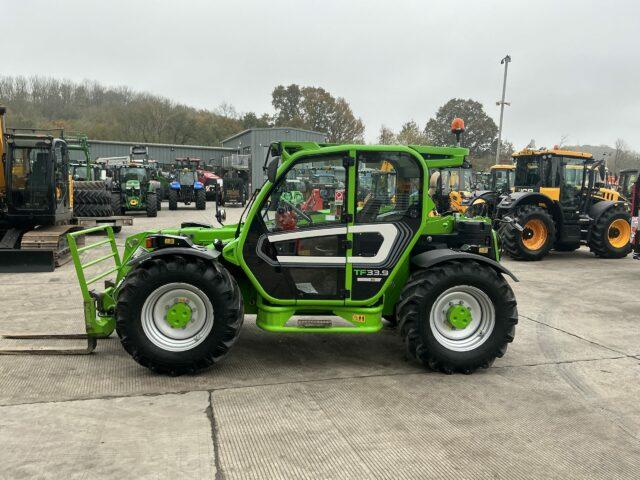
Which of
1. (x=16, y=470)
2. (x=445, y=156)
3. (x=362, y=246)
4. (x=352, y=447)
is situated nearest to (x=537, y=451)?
(x=352, y=447)

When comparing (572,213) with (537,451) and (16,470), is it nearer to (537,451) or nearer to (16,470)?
(537,451)

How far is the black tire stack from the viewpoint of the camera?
15.2 m

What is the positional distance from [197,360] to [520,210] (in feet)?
28.6

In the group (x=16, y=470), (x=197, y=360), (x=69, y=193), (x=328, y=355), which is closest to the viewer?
(x=16, y=470)

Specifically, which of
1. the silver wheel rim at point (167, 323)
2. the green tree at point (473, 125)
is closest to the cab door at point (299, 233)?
the silver wheel rim at point (167, 323)

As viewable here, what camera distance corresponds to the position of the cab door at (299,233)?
4473 millimetres

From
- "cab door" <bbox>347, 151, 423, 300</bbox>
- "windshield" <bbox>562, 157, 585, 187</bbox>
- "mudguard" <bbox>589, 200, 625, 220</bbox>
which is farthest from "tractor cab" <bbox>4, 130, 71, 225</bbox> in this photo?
"mudguard" <bbox>589, 200, 625, 220</bbox>

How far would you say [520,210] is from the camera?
11000mm

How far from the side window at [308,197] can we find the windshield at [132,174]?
56.6ft

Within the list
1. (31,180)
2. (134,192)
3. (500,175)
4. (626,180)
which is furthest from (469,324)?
(500,175)

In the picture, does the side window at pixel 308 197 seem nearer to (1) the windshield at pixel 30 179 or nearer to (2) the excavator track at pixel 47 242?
(2) the excavator track at pixel 47 242

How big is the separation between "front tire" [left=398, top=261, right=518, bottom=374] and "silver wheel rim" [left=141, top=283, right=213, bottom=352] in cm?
169

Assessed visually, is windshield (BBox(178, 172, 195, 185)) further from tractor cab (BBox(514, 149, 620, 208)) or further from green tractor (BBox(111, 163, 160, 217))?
tractor cab (BBox(514, 149, 620, 208))

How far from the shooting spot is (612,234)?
1171cm
